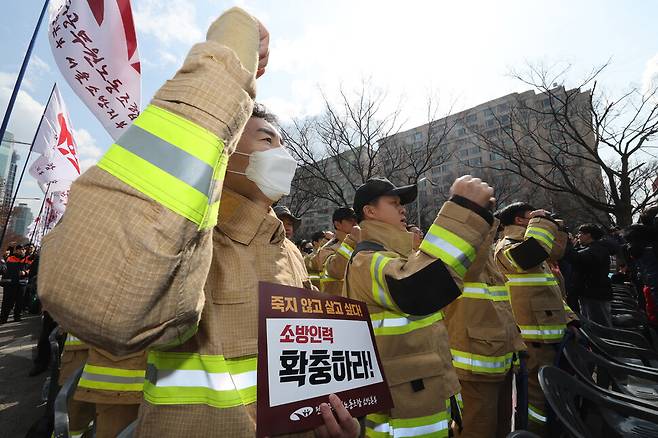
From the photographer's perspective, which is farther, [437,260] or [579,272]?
[579,272]

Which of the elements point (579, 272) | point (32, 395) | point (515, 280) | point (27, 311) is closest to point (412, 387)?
point (515, 280)

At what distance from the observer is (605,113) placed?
499 inches

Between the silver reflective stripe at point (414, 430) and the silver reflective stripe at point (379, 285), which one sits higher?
the silver reflective stripe at point (379, 285)

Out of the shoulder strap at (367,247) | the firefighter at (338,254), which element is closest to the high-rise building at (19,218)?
the firefighter at (338,254)

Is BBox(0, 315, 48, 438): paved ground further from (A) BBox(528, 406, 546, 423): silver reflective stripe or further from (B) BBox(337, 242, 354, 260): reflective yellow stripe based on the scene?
Answer: (A) BBox(528, 406, 546, 423): silver reflective stripe

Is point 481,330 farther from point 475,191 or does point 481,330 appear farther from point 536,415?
point 475,191

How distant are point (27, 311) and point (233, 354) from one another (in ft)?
63.2

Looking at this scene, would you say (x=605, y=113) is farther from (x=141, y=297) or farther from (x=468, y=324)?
(x=141, y=297)

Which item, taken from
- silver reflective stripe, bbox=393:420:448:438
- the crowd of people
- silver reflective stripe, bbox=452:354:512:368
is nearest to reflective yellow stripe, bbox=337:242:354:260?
the crowd of people

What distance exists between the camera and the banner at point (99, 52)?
119 inches

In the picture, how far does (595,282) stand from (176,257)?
336 inches

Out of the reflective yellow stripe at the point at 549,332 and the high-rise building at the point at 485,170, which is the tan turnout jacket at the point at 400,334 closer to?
the reflective yellow stripe at the point at 549,332

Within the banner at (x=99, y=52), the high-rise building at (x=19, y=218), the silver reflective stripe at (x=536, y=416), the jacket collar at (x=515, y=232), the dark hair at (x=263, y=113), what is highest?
the high-rise building at (x=19, y=218)

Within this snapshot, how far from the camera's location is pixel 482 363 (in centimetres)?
315
